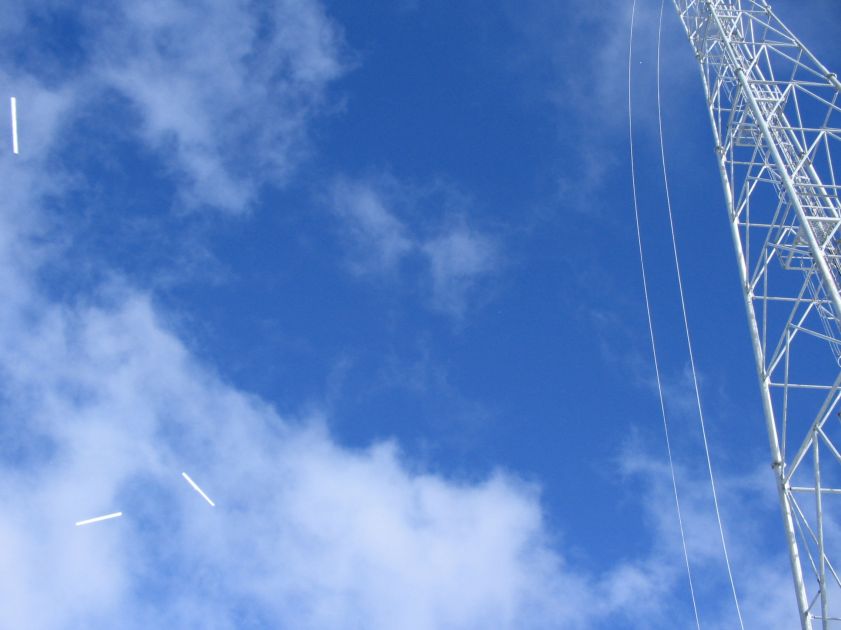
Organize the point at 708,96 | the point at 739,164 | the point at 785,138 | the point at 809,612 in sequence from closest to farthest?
the point at 809,612, the point at 785,138, the point at 739,164, the point at 708,96

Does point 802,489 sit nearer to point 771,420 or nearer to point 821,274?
point 771,420

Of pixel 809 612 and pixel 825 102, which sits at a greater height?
pixel 825 102

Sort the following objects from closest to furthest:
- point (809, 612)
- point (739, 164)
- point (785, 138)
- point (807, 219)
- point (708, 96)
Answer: point (809, 612)
point (807, 219)
point (785, 138)
point (739, 164)
point (708, 96)

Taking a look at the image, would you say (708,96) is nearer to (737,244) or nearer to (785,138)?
(785,138)

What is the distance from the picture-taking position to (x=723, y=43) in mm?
31578

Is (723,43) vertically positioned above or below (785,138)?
above

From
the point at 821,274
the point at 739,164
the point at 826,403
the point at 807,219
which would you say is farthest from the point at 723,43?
the point at 826,403

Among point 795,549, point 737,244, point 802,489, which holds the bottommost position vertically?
point 795,549

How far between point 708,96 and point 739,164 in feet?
13.5

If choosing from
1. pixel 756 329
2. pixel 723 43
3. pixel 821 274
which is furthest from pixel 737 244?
pixel 723 43

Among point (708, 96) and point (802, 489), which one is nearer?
point (802, 489)

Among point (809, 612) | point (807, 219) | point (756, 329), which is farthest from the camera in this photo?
point (756, 329)

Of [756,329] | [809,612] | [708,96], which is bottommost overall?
[809,612]

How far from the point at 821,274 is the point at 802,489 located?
6.17 metres
